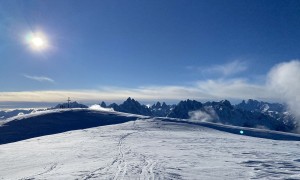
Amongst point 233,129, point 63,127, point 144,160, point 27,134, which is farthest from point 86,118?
point 144,160

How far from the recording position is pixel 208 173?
15.9 metres

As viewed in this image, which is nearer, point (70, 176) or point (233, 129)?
point (70, 176)

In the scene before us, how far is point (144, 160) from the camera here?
799 inches

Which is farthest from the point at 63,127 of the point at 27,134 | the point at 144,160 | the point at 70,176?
the point at 70,176

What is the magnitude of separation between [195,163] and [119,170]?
500cm

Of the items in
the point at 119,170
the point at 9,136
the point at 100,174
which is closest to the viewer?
the point at 100,174

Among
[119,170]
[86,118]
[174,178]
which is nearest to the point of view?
[174,178]

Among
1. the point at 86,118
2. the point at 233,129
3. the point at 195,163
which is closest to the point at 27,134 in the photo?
the point at 86,118

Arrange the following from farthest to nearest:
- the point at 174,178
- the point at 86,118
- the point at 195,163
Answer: the point at 86,118 → the point at 195,163 → the point at 174,178

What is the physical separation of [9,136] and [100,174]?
42522 mm

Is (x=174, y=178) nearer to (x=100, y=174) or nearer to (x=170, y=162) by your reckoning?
(x=100, y=174)

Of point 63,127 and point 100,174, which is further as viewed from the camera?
point 63,127

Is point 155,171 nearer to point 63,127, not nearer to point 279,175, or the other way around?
point 279,175

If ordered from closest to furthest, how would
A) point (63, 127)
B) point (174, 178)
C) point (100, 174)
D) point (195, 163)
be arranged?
1. point (174, 178)
2. point (100, 174)
3. point (195, 163)
4. point (63, 127)
